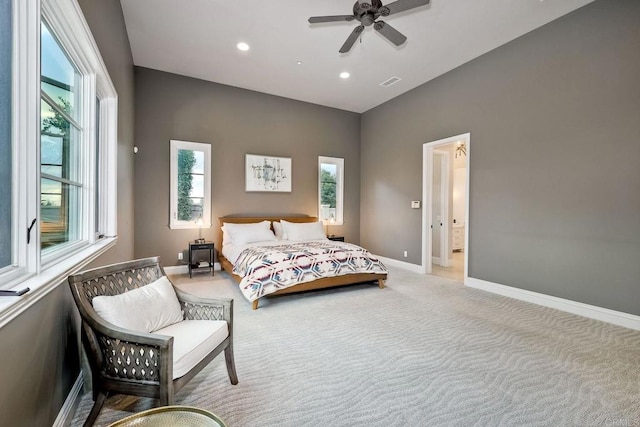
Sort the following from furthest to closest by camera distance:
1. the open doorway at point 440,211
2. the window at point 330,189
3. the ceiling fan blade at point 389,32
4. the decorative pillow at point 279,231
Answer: the window at point 330,189
the decorative pillow at point 279,231
the open doorway at point 440,211
the ceiling fan blade at point 389,32

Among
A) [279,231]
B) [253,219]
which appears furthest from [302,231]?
[253,219]

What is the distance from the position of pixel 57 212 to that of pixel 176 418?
1731 mm

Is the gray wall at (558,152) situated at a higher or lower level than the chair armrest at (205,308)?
higher

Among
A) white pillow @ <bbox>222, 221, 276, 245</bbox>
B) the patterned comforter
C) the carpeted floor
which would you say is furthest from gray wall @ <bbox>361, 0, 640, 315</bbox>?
white pillow @ <bbox>222, 221, 276, 245</bbox>

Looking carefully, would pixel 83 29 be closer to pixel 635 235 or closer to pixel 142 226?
pixel 142 226

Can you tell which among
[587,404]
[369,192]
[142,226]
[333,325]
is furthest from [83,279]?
[369,192]

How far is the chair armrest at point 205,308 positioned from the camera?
1909 mm

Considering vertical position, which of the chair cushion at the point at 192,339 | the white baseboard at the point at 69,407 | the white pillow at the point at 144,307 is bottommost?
the white baseboard at the point at 69,407

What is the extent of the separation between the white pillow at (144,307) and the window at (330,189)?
446cm

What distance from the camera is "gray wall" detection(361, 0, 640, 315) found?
2883 mm

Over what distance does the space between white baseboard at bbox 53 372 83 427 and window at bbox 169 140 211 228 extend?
11.3 ft

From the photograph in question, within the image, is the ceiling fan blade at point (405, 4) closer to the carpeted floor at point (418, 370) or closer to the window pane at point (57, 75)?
the window pane at point (57, 75)

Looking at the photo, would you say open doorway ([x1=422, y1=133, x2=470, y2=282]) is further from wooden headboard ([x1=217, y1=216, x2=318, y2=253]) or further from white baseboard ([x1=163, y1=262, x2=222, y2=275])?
white baseboard ([x1=163, y1=262, x2=222, y2=275])

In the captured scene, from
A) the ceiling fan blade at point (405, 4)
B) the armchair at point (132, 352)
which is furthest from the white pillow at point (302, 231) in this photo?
the ceiling fan blade at point (405, 4)
